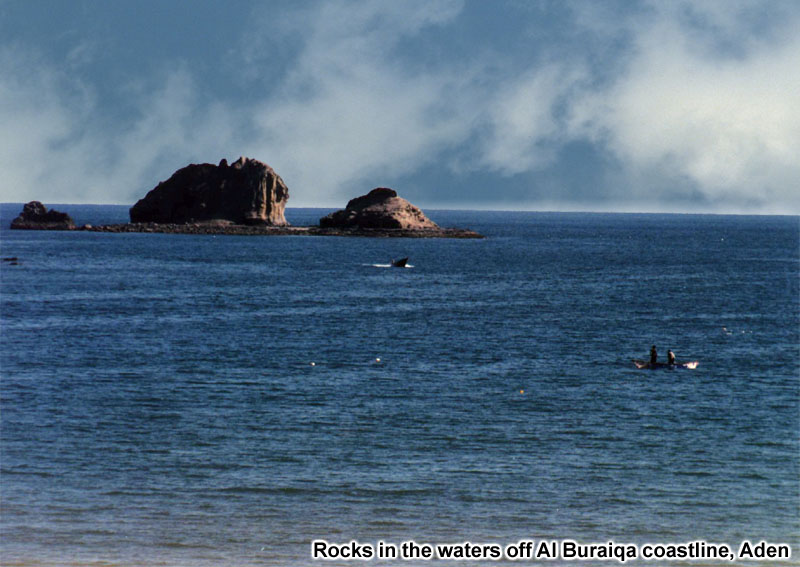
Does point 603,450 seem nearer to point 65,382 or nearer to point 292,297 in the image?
point 65,382

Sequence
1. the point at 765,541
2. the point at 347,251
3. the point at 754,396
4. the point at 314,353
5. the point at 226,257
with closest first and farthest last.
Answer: the point at 765,541 → the point at 754,396 → the point at 314,353 → the point at 226,257 → the point at 347,251

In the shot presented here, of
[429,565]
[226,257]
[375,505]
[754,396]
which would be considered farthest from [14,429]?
[226,257]

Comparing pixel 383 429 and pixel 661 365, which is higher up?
pixel 661 365

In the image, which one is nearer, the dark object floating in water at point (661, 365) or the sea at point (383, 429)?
the sea at point (383, 429)

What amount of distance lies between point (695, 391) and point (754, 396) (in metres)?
3.08

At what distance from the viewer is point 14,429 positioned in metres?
44.8

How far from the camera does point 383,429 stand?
45312 mm

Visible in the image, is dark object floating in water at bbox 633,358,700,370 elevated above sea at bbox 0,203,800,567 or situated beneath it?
elevated above

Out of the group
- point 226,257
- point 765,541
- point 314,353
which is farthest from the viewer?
point 226,257

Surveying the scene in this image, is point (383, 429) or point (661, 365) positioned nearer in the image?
point (383, 429)

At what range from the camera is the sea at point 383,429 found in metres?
32.7

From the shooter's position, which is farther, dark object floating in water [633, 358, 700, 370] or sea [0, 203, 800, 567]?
dark object floating in water [633, 358, 700, 370]

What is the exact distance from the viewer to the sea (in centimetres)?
3272

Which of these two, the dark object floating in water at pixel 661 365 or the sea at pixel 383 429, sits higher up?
the dark object floating in water at pixel 661 365
